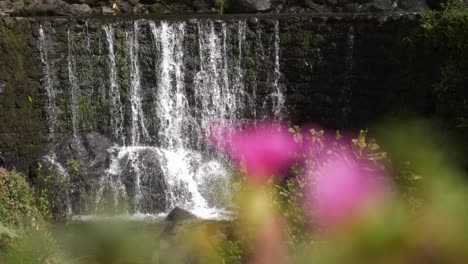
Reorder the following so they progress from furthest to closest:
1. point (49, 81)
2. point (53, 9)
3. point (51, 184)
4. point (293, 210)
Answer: point (53, 9) → point (49, 81) → point (51, 184) → point (293, 210)

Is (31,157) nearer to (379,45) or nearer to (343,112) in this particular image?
(343,112)

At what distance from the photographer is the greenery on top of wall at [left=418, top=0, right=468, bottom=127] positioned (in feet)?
25.6

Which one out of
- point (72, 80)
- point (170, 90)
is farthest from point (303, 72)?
point (72, 80)

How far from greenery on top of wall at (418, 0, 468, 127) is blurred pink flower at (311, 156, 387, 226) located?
21.4ft

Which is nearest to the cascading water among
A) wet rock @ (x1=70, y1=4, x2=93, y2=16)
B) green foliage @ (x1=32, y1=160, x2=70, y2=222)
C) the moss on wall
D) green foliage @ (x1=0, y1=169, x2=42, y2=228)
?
the moss on wall

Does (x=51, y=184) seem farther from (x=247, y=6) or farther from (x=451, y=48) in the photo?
(x=451, y=48)

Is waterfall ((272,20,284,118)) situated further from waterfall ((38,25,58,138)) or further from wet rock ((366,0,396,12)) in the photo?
waterfall ((38,25,58,138))

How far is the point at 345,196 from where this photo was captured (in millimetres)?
1115

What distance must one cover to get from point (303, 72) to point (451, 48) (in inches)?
99.1

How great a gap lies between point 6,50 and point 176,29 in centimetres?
271

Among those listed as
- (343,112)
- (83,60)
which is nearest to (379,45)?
(343,112)

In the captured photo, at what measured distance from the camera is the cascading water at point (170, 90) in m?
9.58

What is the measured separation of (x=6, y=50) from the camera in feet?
30.2

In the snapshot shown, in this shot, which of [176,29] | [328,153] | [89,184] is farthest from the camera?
[176,29]
